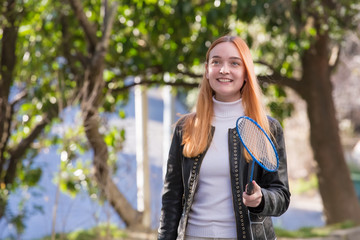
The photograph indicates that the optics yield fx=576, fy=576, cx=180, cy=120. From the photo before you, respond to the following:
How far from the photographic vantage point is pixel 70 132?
5492mm

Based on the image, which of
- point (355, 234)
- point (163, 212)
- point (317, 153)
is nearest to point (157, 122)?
point (317, 153)

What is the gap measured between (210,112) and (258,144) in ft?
1.27

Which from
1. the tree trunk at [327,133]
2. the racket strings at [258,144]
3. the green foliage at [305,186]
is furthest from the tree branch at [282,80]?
the green foliage at [305,186]

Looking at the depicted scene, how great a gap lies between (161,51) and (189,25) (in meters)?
0.46

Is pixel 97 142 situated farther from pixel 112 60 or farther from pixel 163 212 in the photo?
pixel 163 212

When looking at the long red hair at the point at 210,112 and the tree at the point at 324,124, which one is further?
the tree at the point at 324,124

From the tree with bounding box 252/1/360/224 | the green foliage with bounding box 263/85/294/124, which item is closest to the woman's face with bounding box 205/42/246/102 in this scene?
the green foliage with bounding box 263/85/294/124

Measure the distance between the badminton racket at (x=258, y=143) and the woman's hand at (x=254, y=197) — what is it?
0.07 metres

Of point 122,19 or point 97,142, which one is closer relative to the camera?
point 97,142

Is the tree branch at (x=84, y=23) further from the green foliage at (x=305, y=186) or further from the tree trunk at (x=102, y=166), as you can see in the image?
the green foliage at (x=305, y=186)

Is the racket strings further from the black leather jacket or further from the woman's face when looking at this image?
the woman's face

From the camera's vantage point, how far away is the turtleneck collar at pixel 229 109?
8.36 feet

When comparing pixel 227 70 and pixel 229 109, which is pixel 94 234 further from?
pixel 227 70

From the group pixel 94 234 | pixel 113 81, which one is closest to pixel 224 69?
pixel 94 234
